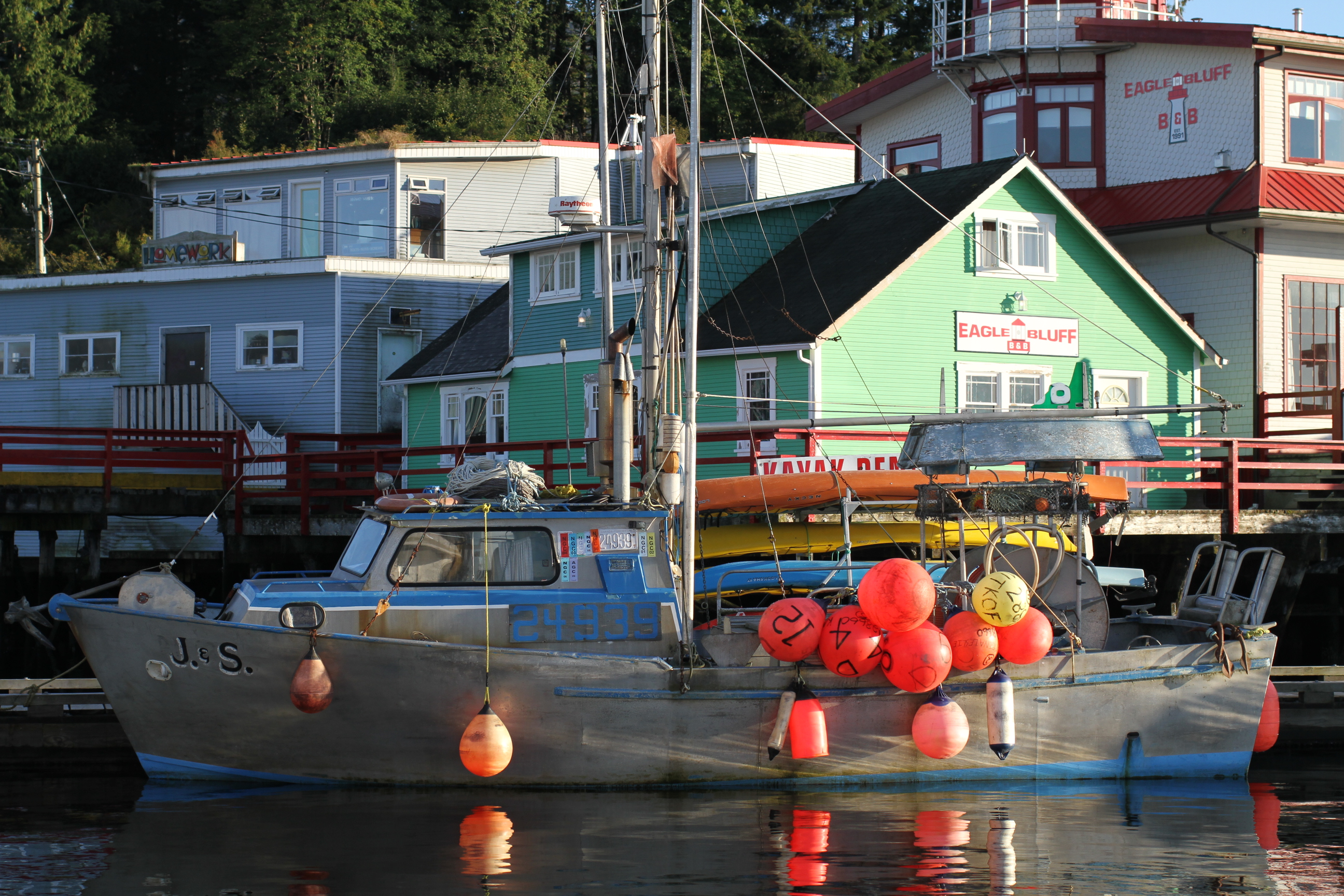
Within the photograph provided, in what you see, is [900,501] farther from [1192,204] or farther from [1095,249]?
[1192,204]

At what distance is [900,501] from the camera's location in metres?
16.9

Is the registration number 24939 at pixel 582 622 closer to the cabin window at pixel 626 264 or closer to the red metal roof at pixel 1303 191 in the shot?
the cabin window at pixel 626 264

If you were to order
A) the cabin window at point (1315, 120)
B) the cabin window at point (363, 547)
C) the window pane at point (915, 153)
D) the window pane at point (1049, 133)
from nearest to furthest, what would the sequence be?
the cabin window at point (363, 547) < the cabin window at point (1315, 120) < the window pane at point (1049, 133) < the window pane at point (915, 153)

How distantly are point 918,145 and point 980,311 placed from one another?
786 centimetres

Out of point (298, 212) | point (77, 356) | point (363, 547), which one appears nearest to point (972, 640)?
point (363, 547)

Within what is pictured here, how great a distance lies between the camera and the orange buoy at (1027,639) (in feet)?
42.2

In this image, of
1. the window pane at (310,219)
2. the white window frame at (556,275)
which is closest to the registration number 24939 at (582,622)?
the white window frame at (556,275)

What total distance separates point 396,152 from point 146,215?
60.2 ft

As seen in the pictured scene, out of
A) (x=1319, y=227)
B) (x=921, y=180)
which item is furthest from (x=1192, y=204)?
(x=921, y=180)

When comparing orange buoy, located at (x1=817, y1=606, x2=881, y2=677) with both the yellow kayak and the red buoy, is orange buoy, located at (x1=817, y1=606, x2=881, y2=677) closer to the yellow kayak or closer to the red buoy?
the red buoy

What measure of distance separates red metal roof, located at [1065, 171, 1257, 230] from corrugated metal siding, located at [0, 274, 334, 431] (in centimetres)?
1529

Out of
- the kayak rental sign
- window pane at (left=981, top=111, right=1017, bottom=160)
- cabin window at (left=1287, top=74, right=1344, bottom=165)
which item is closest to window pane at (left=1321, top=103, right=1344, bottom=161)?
cabin window at (left=1287, top=74, right=1344, bottom=165)

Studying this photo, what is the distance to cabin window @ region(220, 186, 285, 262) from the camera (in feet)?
119

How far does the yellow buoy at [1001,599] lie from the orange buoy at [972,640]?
0.39 feet
